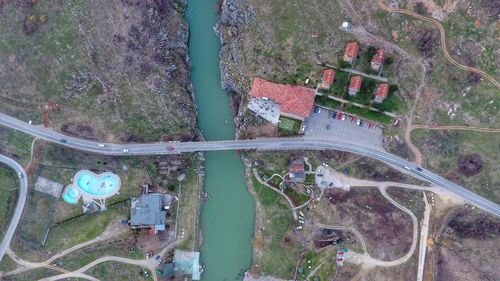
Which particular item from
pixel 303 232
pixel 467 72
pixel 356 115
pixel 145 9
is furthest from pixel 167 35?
pixel 467 72

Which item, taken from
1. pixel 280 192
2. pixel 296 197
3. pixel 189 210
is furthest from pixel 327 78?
pixel 189 210

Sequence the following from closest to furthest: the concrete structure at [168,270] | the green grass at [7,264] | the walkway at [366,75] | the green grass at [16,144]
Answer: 1. the green grass at [7,264]
2. the concrete structure at [168,270]
3. the walkway at [366,75]
4. the green grass at [16,144]

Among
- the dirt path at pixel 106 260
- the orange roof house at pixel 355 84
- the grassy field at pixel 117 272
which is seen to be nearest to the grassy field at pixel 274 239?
the dirt path at pixel 106 260

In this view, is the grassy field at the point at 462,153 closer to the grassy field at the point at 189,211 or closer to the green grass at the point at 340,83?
the green grass at the point at 340,83

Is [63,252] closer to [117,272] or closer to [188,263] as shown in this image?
[117,272]

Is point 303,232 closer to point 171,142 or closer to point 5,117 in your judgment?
point 171,142

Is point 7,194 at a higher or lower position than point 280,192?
lower
